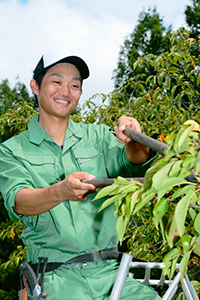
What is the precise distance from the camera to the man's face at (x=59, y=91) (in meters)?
1.91

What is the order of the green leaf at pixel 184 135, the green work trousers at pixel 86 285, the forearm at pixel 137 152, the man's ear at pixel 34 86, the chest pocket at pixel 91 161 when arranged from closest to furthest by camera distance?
the green leaf at pixel 184 135 → the green work trousers at pixel 86 285 → the forearm at pixel 137 152 → the chest pocket at pixel 91 161 → the man's ear at pixel 34 86

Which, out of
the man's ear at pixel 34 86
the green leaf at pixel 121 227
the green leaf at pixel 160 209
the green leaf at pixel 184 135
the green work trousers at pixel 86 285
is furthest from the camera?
the man's ear at pixel 34 86

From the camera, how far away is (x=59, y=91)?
1913 millimetres

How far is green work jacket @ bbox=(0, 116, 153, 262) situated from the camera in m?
1.65

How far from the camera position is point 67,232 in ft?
5.39

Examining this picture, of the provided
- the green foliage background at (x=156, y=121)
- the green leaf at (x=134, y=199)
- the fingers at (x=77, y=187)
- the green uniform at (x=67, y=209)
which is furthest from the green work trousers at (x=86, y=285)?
the green leaf at (x=134, y=199)

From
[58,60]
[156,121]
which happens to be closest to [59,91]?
[58,60]

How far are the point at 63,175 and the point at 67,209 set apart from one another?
0.18 metres

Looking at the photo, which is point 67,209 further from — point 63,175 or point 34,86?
point 34,86

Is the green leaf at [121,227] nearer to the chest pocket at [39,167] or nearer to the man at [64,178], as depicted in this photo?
the man at [64,178]

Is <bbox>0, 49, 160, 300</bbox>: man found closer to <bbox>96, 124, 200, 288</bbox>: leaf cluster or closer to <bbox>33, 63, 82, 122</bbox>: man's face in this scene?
<bbox>33, 63, 82, 122</bbox>: man's face

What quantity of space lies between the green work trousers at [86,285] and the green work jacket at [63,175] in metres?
0.08

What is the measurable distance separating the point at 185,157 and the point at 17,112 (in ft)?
14.5

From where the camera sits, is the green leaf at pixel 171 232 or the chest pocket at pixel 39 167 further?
the chest pocket at pixel 39 167
